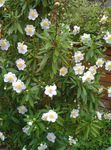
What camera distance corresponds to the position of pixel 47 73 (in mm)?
2555

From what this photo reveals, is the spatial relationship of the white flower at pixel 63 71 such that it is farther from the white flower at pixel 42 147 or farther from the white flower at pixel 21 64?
the white flower at pixel 42 147

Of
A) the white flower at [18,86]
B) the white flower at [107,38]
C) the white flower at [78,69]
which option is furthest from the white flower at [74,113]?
the white flower at [107,38]

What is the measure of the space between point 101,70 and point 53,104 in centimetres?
44

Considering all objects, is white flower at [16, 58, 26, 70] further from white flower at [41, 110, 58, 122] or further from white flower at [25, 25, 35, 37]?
white flower at [41, 110, 58, 122]

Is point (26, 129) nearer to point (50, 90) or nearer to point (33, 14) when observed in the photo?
point (50, 90)

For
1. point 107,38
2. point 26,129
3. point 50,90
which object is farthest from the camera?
point 26,129

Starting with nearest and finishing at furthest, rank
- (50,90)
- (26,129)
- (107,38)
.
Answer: (50,90) < (107,38) < (26,129)

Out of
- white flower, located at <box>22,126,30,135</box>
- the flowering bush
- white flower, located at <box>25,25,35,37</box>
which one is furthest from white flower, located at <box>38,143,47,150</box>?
white flower, located at <box>25,25,35,37</box>

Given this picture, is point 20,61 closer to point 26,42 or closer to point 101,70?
point 26,42

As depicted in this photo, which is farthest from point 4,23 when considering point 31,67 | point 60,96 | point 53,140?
point 53,140

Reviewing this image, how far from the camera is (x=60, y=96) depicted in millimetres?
2729

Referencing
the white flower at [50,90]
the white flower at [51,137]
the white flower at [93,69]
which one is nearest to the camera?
the white flower at [50,90]

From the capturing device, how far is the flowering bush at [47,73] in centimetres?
252

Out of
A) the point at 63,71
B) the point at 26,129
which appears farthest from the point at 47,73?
the point at 26,129
